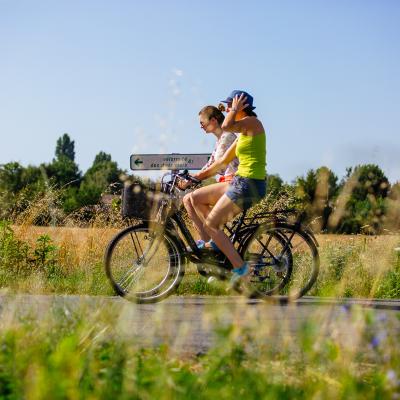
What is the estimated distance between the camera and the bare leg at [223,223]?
6625mm

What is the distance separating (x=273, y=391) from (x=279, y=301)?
3787mm

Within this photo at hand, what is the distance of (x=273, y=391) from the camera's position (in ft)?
10.8

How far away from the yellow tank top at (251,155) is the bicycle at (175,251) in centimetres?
51

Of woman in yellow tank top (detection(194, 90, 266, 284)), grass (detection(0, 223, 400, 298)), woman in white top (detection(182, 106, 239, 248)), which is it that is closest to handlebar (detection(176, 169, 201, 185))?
woman in white top (detection(182, 106, 239, 248))

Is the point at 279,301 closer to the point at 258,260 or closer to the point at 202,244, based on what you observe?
the point at 258,260

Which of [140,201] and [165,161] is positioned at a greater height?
[165,161]

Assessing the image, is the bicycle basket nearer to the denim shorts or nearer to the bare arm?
the bare arm

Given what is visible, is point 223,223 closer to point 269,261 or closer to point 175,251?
point 175,251

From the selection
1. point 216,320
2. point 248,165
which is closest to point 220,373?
point 216,320

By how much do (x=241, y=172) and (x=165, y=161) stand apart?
254 centimetres

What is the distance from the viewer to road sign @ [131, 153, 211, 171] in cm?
899

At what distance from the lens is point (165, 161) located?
9055mm

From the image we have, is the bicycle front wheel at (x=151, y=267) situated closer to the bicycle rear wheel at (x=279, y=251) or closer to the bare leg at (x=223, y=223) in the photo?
the bare leg at (x=223, y=223)

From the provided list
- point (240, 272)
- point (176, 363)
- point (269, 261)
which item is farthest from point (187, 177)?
point (176, 363)
